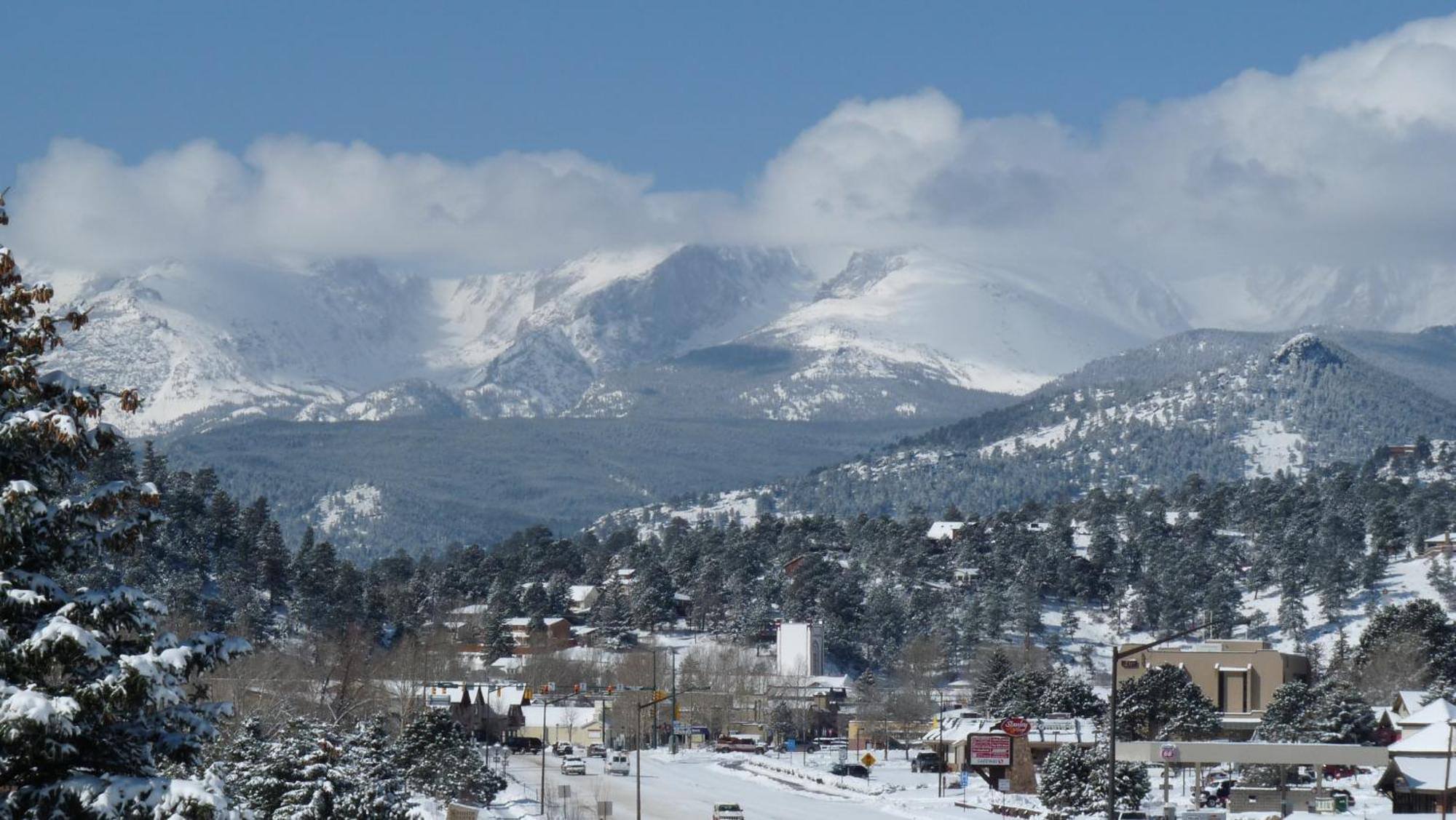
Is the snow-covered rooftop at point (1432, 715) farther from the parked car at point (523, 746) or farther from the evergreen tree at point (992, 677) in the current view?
the parked car at point (523, 746)

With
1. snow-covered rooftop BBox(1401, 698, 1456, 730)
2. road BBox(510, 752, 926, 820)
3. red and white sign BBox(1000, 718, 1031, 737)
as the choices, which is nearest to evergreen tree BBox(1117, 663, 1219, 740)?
red and white sign BBox(1000, 718, 1031, 737)

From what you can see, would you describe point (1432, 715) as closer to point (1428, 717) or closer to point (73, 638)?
point (1428, 717)

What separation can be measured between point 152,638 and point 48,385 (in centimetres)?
322

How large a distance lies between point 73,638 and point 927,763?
122 meters

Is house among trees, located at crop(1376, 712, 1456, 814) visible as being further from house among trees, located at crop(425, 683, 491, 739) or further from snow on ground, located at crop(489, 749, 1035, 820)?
Answer: house among trees, located at crop(425, 683, 491, 739)

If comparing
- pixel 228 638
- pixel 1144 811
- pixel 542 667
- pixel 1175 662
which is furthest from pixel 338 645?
pixel 228 638

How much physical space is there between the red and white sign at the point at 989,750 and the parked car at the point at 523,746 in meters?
56.2

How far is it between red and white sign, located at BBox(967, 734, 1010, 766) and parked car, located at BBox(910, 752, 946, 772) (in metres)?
20.0

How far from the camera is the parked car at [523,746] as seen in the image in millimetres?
165375

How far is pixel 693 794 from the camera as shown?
→ 113 m

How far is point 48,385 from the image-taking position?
24.0m

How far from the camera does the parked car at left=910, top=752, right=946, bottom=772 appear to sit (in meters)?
139

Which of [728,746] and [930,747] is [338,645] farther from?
[930,747]

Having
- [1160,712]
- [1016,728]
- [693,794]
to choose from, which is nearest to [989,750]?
[1016,728]
